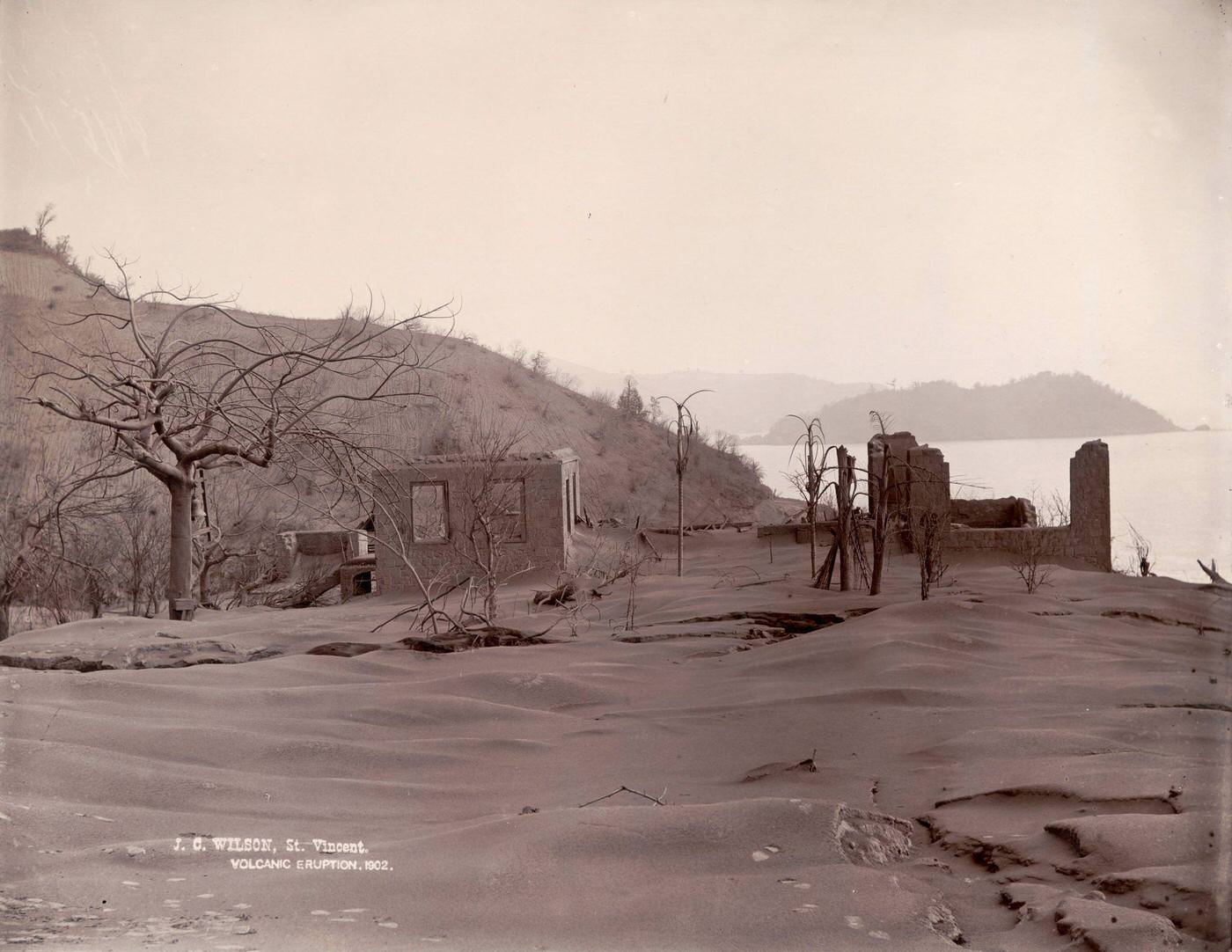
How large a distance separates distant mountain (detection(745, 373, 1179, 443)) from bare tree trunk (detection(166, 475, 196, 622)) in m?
6.48

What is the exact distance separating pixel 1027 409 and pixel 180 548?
A: 7.22m

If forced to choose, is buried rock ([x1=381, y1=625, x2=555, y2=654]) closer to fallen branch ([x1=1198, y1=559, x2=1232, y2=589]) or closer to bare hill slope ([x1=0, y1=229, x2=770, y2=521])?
fallen branch ([x1=1198, y1=559, x2=1232, y2=589])

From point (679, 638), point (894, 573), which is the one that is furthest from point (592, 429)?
point (679, 638)

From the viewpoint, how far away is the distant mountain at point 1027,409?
5.55 meters

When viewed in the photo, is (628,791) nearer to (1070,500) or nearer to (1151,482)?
(1151,482)

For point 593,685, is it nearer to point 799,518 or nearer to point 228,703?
point 228,703

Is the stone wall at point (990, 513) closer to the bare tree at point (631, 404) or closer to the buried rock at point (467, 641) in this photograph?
the buried rock at point (467, 641)

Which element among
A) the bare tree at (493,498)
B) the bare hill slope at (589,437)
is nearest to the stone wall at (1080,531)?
the bare tree at (493,498)

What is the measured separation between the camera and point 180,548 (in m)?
8.43

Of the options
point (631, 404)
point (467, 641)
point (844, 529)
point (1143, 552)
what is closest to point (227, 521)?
point (844, 529)

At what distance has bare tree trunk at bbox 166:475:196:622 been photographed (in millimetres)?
8359

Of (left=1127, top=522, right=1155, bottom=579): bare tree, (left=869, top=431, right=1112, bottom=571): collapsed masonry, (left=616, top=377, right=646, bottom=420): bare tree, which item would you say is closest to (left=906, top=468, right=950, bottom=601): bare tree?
(left=869, top=431, right=1112, bottom=571): collapsed masonry

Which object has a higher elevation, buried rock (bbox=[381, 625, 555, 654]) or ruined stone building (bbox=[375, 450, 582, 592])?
ruined stone building (bbox=[375, 450, 582, 592])

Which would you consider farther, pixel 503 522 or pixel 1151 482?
pixel 503 522
